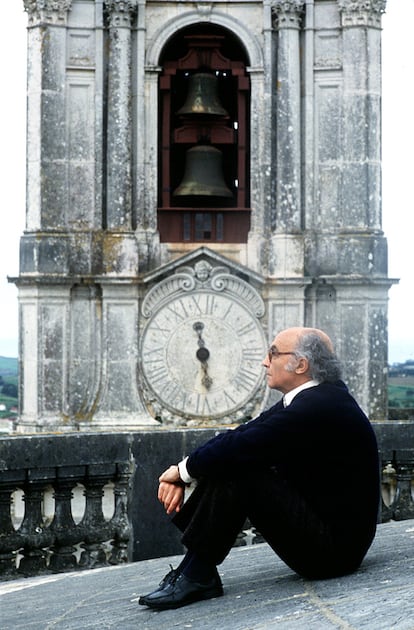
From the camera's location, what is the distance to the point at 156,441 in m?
12.4

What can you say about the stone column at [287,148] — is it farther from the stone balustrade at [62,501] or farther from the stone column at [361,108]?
the stone balustrade at [62,501]

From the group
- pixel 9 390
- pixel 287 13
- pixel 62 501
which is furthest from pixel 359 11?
pixel 62 501

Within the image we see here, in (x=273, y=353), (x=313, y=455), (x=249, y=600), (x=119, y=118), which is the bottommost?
(x=249, y=600)

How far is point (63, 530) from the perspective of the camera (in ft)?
39.2

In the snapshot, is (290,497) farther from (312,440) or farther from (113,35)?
(113,35)

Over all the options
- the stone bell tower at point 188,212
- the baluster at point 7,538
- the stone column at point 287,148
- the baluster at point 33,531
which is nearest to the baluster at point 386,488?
the baluster at point 33,531

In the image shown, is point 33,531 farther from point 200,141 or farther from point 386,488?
point 200,141

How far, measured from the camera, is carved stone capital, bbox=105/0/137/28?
2103 cm

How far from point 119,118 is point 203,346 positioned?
9.21 ft

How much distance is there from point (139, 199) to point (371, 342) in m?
3.17

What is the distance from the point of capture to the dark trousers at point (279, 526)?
355 inches

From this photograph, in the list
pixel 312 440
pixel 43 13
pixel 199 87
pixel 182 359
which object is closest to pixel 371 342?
pixel 182 359

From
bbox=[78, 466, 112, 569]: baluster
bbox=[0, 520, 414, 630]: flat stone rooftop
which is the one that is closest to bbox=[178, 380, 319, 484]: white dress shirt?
bbox=[0, 520, 414, 630]: flat stone rooftop

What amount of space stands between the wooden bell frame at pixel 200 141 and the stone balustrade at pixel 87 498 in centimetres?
919
